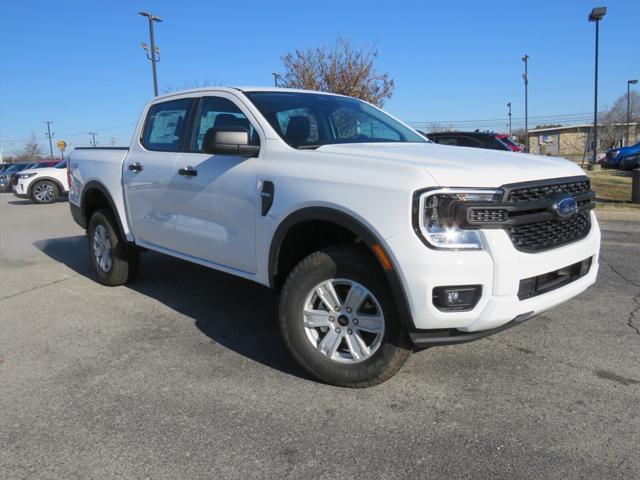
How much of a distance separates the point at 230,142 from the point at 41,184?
1656 cm

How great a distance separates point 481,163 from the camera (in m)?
3.04

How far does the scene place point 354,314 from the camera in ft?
10.4

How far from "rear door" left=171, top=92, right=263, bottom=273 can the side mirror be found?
0.09m

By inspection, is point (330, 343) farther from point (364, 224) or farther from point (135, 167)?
point (135, 167)

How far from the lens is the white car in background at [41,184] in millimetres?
17516

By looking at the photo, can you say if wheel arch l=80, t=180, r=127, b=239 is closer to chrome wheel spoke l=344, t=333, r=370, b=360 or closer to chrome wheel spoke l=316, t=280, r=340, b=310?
chrome wheel spoke l=316, t=280, r=340, b=310

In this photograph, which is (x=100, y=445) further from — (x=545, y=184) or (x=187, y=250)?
(x=545, y=184)

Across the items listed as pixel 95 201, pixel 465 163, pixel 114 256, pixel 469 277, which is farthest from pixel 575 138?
pixel 469 277

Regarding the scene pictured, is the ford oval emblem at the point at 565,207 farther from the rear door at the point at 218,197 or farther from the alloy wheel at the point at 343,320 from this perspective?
the rear door at the point at 218,197

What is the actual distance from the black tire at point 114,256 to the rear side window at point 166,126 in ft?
3.40

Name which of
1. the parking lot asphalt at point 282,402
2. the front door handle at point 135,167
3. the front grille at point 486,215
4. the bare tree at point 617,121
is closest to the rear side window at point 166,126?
the front door handle at point 135,167

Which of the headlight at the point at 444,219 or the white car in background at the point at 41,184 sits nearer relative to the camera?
the headlight at the point at 444,219

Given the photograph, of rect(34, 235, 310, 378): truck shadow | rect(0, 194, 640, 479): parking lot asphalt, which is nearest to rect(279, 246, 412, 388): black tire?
rect(0, 194, 640, 479): parking lot asphalt

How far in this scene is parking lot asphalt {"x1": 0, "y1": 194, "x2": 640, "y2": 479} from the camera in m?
2.58
